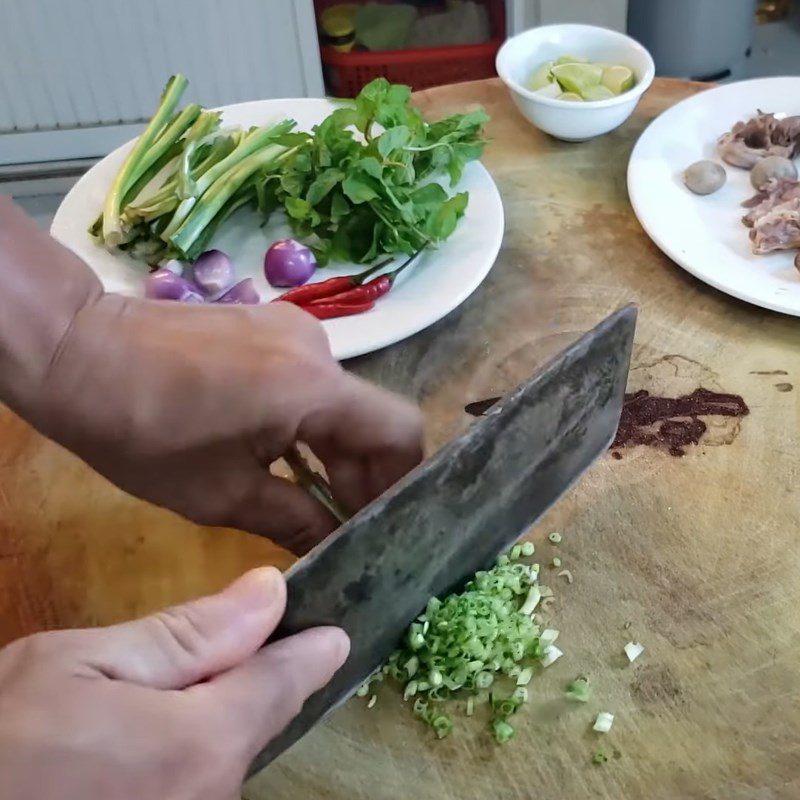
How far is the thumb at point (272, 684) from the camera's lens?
0.62 metres

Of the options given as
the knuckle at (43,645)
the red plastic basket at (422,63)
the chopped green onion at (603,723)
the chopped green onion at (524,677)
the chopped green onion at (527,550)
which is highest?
the knuckle at (43,645)

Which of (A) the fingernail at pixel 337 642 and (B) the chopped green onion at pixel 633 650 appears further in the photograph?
Answer: (B) the chopped green onion at pixel 633 650

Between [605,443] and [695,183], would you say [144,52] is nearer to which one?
[695,183]

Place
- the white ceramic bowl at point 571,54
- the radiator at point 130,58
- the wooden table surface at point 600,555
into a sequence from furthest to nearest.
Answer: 1. the radiator at point 130,58
2. the white ceramic bowl at point 571,54
3. the wooden table surface at point 600,555

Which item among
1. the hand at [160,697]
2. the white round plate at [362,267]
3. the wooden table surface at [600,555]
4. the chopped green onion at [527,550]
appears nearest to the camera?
the hand at [160,697]

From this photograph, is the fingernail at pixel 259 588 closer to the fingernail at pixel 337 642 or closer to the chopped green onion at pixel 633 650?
the fingernail at pixel 337 642

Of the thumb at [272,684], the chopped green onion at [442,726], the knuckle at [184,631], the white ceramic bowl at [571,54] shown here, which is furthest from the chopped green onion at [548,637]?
the white ceramic bowl at [571,54]

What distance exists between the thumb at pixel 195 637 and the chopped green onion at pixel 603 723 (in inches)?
11.7

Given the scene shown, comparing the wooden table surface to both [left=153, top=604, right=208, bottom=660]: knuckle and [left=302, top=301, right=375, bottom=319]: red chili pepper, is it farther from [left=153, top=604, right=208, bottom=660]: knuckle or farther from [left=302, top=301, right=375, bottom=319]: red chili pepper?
[left=153, top=604, right=208, bottom=660]: knuckle

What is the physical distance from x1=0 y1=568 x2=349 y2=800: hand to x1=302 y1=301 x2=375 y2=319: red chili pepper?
1.60ft

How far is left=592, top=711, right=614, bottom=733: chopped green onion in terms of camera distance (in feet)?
2.56

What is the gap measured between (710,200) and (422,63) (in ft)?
3.59

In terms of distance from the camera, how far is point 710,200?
1228mm

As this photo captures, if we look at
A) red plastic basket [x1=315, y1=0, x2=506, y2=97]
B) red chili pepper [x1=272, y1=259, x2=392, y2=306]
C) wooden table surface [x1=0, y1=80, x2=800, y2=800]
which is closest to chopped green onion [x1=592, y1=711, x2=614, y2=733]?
wooden table surface [x1=0, y1=80, x2=800, y2=800]
